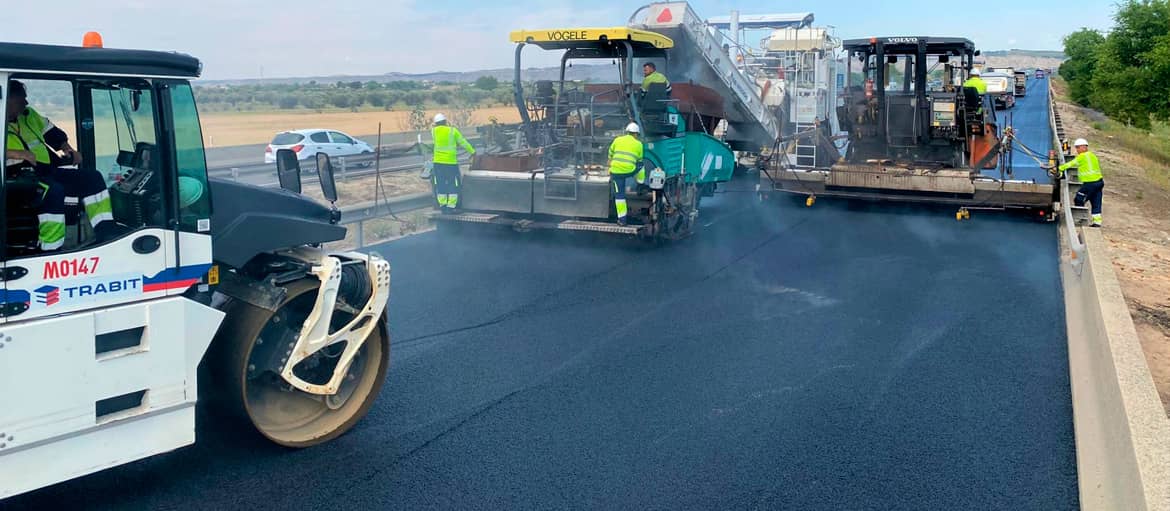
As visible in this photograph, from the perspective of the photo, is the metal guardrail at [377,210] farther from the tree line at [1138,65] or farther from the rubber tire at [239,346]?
the tree line at [1138,65]

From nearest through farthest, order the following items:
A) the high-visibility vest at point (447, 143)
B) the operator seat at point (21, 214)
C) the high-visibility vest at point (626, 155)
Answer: the operator seat at point (21, 214), the high-visibility vest at point (626, 155), the high-visibility vest at point (447, 143)

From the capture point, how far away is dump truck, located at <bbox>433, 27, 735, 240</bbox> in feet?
34.3

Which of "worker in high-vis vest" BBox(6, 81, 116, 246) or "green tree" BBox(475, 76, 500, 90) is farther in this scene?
"green tree" BBox(475, 76, 500, 90)

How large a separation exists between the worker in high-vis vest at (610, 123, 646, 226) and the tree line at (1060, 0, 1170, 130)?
19.0m

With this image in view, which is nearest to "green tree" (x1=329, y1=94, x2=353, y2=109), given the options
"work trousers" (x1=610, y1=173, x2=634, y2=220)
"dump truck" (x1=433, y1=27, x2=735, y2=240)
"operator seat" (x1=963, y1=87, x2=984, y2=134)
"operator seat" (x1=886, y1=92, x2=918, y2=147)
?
"operator seat" (x1=886, y1=92, x2=918, y2=147)

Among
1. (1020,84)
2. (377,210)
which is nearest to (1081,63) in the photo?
(1020,84)

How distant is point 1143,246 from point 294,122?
4237 cm

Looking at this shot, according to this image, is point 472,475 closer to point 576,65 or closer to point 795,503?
point 795,503

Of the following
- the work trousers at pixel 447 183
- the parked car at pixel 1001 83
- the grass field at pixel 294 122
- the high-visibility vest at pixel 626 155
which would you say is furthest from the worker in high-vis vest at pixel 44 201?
the parked car at pixel 1001 83

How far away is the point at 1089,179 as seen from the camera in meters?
11.8

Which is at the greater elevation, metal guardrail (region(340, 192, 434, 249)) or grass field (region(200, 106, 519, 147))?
grass field (region(200, 106, 519, 147))

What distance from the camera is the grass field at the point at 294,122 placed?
1441 inches

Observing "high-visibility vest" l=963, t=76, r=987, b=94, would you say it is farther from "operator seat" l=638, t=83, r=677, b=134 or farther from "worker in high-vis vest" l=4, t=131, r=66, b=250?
"worker in high-vis vest" l=4, t=131, r=66, b=250

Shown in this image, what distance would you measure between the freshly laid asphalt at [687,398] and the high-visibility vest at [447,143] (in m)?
1.46
